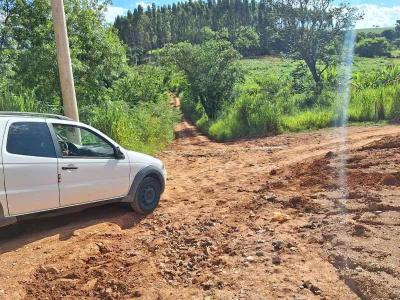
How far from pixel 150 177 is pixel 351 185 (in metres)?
3.56

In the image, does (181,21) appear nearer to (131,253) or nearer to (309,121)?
(309,121)

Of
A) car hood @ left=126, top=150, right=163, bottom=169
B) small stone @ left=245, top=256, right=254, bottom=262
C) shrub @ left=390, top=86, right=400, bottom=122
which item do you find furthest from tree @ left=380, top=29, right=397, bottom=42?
small stone @ left=245, top=256, right=254, bottom=262

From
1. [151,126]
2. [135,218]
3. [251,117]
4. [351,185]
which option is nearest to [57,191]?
[135,218]

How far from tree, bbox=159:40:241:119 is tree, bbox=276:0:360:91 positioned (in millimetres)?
3448

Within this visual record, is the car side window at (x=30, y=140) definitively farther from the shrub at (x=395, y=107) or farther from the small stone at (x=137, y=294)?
the shrub at (x=395, y=107)

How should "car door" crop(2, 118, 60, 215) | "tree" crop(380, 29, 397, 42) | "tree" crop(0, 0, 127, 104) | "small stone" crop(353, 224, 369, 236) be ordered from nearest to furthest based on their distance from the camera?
"car door" crop(2, 118, 60, 215) → "small stone" crop(353, 224, 369, 236) → "tree" crop(0, 0, 127, 104) → "tree" crop(380, 29, 397, 42)

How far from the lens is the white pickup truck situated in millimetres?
5340

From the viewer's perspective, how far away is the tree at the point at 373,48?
7844 cm

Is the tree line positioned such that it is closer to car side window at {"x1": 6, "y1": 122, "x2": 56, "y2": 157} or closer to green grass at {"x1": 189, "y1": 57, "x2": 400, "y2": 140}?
green grass at {"x1": 189, "y1": 57, "x2": 400, "y2": 140}

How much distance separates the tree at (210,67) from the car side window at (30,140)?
20.1 m

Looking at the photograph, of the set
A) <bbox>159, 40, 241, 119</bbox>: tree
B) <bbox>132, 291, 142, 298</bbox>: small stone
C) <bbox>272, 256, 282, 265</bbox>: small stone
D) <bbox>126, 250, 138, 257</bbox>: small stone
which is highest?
<bbox>159, 40, 241, 119</bbox>: tree

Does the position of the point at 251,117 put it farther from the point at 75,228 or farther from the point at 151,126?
the point at 75,228

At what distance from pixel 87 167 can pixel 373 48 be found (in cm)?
8160

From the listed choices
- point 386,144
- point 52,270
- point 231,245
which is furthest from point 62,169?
point 386,144
